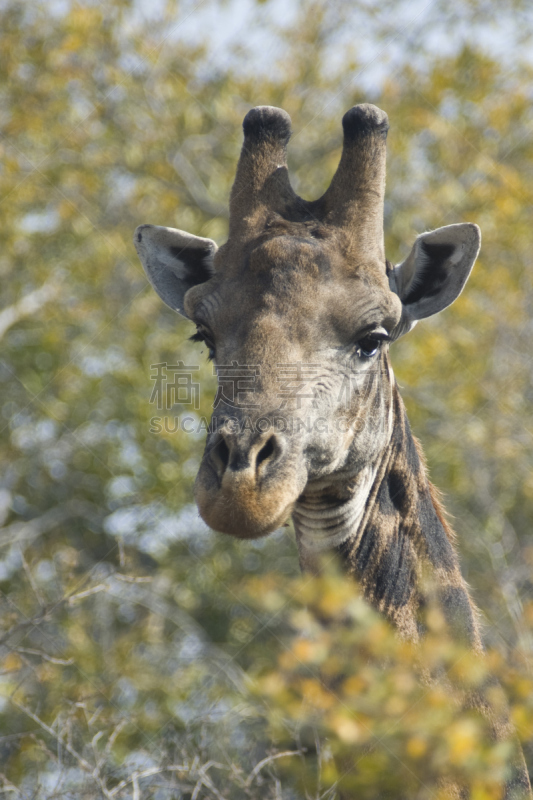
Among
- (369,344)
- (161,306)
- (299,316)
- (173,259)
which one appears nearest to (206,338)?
(299,316)

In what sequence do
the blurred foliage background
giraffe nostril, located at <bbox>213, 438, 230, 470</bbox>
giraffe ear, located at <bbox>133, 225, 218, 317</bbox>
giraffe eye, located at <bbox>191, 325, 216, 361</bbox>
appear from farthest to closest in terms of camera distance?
the blurred foliage background → giraffe ear, located at <bbox>133, 225, 218, 317</bbox> → giraffe eye, located at <bbox>191, 325, 216, 361</bbox> → giraffe nostril, located at <bbox>213, 438, 230, 470</bbox>

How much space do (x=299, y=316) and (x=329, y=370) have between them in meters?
0.33

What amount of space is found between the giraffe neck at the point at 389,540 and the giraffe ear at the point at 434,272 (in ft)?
2.48

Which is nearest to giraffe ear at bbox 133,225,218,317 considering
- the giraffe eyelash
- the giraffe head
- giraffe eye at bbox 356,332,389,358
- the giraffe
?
the giraffe head

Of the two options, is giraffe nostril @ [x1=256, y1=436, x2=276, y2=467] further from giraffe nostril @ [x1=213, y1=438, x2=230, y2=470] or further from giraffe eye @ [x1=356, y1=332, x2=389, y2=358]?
giraffe eye @ [x1=356, y1=332, x2=389, y2=358]

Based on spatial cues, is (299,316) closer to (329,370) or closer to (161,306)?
(329,370)

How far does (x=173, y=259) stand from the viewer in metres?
5.75

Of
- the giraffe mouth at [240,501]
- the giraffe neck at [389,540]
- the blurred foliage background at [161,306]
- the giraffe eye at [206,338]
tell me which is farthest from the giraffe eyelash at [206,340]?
the blurred foliage background at [161,306]

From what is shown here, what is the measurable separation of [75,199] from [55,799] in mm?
11539

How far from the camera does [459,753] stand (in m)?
3.62

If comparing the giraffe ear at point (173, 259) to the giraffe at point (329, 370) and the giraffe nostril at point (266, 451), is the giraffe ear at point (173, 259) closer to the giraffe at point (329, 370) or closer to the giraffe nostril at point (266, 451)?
the giraffe at point (329, 370)

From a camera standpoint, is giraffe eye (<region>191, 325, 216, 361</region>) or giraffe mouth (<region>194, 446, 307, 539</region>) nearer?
giraffe mouth (<region>194, 446, 307, 539</region>)

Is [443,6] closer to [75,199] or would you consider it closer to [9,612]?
[75,199]

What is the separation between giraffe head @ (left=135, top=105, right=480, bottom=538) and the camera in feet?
→ 12.8
